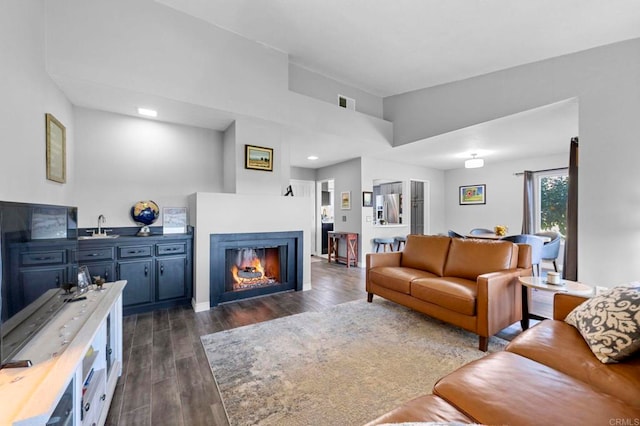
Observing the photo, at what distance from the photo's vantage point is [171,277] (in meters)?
3.36

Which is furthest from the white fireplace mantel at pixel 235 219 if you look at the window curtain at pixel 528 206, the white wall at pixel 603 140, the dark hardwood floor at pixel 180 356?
the window curtain at pixel 528 206

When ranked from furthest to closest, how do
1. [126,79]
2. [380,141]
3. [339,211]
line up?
[339,211]
[380,141]
[126,79]

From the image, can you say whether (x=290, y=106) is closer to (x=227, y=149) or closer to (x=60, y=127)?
(x=227, y=149)

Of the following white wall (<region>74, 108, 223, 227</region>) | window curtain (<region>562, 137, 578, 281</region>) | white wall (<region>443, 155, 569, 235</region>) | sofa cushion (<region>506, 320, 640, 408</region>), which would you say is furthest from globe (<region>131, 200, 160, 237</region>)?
white wall (<region>443, 155, 569, 235</region>)

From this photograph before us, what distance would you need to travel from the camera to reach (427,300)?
8.91 ft

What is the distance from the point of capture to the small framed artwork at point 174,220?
12.2 feet

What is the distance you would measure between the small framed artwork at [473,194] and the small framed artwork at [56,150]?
316 inches

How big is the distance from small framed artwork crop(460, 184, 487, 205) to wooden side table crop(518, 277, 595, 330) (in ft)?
16.0

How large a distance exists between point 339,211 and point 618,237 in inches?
183

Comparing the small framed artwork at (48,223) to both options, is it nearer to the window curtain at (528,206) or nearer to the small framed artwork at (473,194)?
the window curtain at (528,206)

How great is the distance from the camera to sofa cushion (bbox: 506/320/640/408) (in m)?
1.13

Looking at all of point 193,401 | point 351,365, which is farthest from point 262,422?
point 351,365

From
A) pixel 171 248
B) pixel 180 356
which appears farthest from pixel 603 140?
pixel 171 248

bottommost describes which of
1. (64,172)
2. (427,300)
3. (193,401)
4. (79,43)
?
(193,401)
